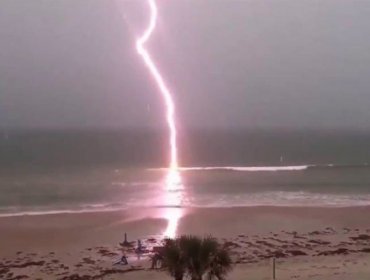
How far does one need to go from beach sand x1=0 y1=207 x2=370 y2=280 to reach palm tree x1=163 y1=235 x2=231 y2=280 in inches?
249

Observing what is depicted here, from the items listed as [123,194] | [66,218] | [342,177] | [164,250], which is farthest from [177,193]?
[164,250]

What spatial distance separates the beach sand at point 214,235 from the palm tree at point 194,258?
633 centimetres

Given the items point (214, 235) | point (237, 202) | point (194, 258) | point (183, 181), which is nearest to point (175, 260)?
point (194, 258)

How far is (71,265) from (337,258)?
442 inches

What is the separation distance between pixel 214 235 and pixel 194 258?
16316mm

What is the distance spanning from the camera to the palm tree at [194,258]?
45.6ft

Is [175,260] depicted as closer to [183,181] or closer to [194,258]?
[194,258]

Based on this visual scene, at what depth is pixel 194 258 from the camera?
14.0 m

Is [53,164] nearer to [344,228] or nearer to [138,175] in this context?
[138,175]

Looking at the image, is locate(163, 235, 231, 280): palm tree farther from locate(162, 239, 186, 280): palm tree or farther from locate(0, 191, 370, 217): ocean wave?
locate(0, 191, 370, 217): ocean wave

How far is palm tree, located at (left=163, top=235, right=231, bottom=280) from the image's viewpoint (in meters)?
13.9

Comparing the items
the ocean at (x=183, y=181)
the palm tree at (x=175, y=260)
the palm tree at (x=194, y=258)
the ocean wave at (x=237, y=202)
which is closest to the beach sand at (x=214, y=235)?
the ocean wave at (x=237, y=202)

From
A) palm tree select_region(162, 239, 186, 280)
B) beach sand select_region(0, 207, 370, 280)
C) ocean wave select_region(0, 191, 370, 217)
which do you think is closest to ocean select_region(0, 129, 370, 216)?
ocean wave select_region(0, 191, 370, 217)

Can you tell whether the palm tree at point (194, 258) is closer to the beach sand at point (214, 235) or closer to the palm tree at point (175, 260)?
the palm tree at point (175, 260)
